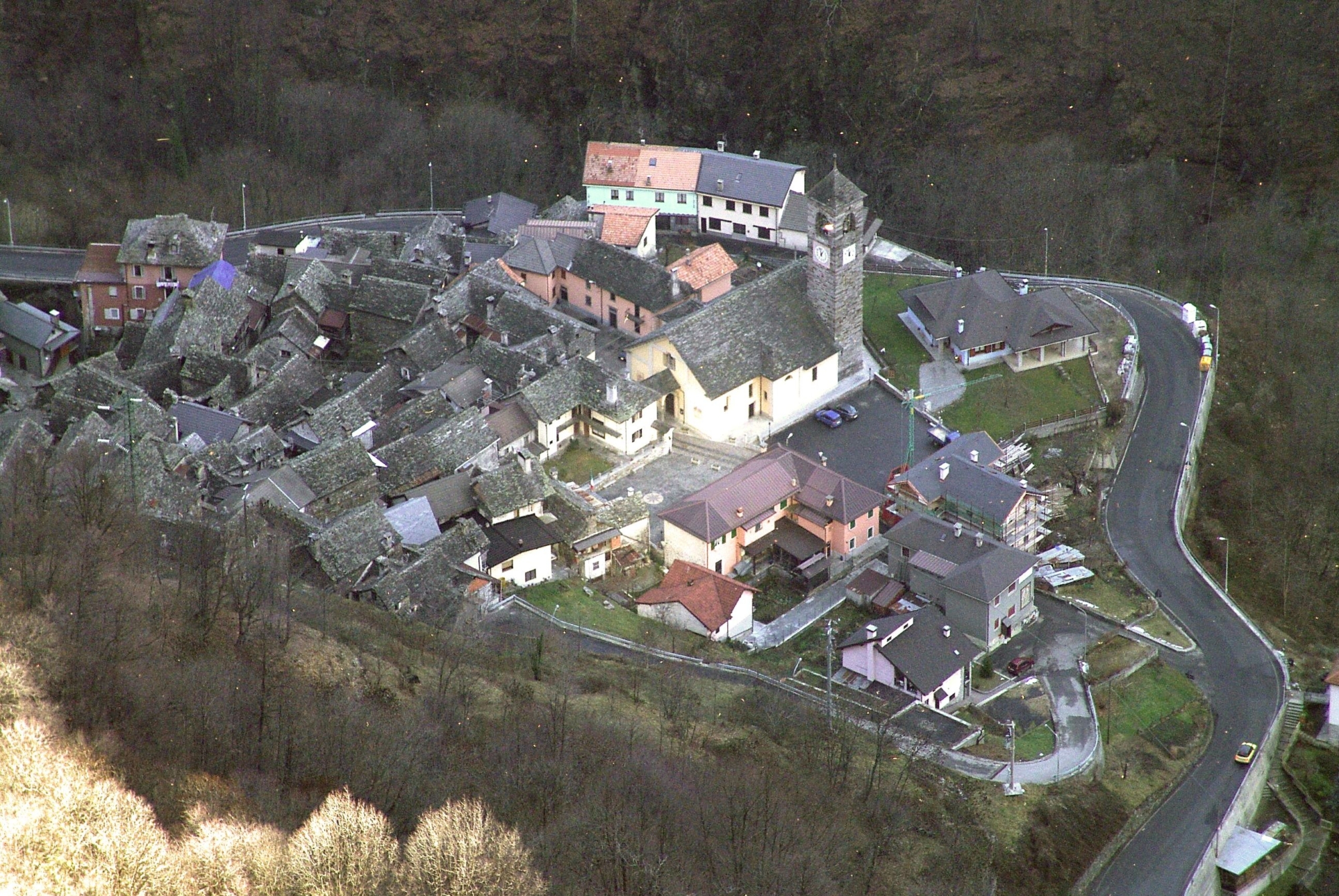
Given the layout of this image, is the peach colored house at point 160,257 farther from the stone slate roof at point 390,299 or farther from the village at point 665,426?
the stone slate roof at point 390,299

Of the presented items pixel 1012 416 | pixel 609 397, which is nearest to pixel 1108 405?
pixel 1012 416

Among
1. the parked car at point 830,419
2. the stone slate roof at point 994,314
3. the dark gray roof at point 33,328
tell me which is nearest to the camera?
the parked car at point 830,419

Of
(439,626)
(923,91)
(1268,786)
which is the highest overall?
(923,91)

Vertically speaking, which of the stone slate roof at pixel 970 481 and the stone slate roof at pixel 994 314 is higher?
the stone slate roof at pixel 994 314

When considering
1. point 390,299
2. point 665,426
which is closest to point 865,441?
point 665,426

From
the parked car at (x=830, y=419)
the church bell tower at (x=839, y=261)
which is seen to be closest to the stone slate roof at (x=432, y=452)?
the parked car at (x=830, y=419)

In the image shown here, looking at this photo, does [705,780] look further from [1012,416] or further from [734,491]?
[1012,416]
